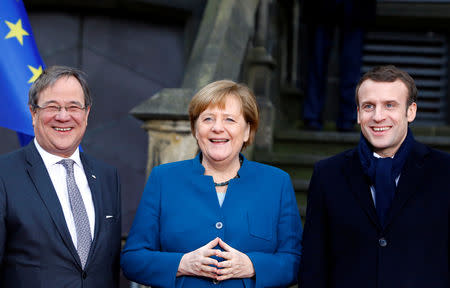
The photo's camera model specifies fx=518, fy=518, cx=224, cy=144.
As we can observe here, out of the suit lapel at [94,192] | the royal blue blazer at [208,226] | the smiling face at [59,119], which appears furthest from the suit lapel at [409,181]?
the smiling face at [59,119]

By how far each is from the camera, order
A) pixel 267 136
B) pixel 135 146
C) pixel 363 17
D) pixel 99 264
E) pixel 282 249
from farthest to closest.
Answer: pixel 135 146, pixel 363 17, pixel 267 136, pixel 282 249, pixel 99 264

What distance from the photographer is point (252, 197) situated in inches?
90.8

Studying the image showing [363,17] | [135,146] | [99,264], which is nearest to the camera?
[99,264]

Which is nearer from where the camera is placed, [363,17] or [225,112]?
[225,112]

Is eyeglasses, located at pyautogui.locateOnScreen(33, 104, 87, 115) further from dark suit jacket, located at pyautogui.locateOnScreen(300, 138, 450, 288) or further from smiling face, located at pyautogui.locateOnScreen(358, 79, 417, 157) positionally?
smiling face, located at pyautogui.locateOnScreen(358, 79, 417, 157)

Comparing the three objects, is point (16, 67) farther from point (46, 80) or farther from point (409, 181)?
point (409, 181)

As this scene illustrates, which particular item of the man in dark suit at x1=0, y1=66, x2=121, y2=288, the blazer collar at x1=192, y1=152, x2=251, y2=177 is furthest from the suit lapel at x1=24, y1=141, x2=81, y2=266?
the blazer collar at x1=192, y1=152, x2=251, y2=177

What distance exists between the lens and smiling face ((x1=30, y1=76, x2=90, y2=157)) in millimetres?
2139

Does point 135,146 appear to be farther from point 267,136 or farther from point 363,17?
point 363,17

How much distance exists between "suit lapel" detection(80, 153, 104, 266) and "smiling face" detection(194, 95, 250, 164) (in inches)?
19.5

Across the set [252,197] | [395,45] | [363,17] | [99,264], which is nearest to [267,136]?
[363,17]

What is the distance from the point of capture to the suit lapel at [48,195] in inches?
80.2

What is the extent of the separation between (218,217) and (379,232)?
2.19 feet

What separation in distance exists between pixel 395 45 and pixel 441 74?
728mm
